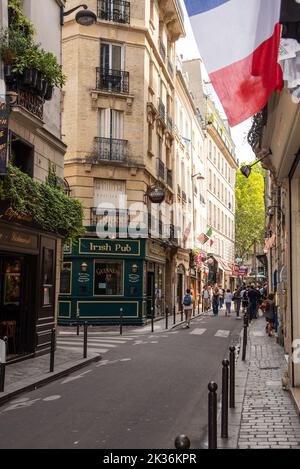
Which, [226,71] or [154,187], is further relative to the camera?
[154,187]

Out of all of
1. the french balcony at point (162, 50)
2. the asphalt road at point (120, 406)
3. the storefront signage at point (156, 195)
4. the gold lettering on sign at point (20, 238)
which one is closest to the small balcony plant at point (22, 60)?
the gold lettering on sign at point (20, 238)

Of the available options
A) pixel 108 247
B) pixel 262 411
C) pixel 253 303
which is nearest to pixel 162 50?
pixel 108 247

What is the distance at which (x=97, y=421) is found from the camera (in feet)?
24.0

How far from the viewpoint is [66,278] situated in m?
23.9

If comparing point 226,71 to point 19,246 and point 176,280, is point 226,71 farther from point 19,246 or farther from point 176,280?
point 176,280

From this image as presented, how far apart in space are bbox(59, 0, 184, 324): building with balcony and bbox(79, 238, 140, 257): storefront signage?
0.04 metres

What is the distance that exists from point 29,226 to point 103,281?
466 inches

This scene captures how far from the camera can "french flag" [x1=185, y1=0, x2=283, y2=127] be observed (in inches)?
198

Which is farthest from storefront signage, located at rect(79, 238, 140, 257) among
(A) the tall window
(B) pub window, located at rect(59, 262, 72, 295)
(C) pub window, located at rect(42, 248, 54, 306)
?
(C) pub window, located at rect(42, 248, 54, 306)

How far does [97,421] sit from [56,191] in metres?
7.79

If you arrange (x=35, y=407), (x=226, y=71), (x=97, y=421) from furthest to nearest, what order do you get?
1. (x=35, y=407)
2. (x=97, y=421)
3. (x=226, y=71)

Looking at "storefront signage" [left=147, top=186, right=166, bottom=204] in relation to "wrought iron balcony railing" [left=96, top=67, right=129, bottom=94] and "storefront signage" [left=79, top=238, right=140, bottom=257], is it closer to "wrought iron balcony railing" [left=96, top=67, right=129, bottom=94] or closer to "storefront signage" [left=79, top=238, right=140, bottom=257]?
"storefront signage" [left=79, top=238, right=140, bottom=257]

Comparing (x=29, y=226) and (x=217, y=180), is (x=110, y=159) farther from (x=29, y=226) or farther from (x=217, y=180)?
(x=217, y=180)
